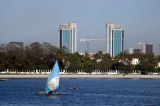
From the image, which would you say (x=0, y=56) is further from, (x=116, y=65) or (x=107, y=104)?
(x=107, y=104)

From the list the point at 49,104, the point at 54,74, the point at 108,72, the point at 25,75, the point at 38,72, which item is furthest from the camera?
the point at 108,72

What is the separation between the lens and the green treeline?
152125 mm

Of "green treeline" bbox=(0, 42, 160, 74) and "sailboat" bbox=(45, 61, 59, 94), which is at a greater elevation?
"green treeline" bbox=(0, 42, 160, 74)

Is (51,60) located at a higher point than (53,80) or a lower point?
higher

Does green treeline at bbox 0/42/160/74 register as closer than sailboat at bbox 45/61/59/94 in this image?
No

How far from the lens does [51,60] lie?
16038cm

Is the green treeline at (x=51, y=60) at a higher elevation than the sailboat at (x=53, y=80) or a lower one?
higher

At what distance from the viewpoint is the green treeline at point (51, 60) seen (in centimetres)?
15212

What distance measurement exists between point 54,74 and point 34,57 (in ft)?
285

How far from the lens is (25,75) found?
473ft

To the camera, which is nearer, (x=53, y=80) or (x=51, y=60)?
(x=53, y=80)

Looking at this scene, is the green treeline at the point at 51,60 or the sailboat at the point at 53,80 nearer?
the sailboat at the point at 53,80

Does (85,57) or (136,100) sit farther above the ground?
(85,57)

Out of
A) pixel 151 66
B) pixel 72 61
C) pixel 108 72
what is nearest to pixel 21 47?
pixel 72 61
